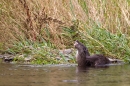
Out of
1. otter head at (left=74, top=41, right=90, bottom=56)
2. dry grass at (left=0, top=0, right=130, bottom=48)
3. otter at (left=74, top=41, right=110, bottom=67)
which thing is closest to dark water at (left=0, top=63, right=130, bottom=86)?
otter at (left=74, top=41, right=110, bottom=67)

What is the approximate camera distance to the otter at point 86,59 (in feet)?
42.0

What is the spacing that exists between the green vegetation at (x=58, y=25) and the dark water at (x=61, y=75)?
1.44 m

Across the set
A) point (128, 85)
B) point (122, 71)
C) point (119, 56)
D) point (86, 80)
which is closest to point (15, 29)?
point (119, 56)

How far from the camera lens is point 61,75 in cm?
1071

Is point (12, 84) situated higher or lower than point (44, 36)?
lower

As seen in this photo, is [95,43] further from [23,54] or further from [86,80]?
[86,80]

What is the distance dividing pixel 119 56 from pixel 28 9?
3039mm

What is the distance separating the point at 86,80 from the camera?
9.91m

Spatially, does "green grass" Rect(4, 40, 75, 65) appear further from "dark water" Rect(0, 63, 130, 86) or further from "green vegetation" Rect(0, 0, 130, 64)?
"dark water" Rect(0, 63, 130, 86)

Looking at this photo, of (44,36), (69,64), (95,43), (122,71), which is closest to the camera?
(122,71)

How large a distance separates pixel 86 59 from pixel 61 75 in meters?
2.29

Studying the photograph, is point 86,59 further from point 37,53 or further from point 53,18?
point 53,18

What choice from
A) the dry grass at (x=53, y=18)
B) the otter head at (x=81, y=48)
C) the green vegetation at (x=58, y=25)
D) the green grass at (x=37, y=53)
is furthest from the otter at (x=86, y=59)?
the dry grass at (x=53, y=18)

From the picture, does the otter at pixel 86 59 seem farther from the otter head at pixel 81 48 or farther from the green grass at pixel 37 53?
the green grass at pixel 37 53
